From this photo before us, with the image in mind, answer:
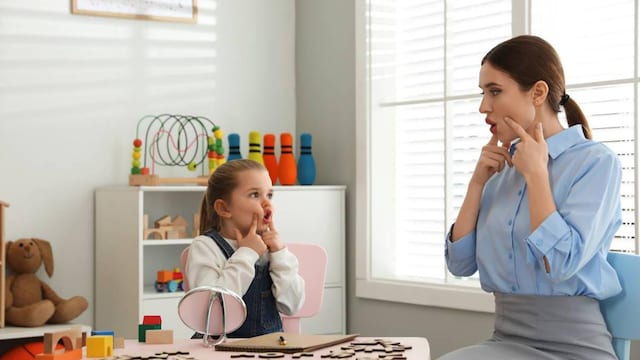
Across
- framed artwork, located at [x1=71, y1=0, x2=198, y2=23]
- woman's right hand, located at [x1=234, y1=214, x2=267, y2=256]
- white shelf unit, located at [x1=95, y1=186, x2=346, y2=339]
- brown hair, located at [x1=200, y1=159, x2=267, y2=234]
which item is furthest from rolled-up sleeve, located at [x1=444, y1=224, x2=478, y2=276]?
framed artwork, located at [x1=71, y1=0, x2=198, y2=23]

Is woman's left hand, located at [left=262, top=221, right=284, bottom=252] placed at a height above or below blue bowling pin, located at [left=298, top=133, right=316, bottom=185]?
below

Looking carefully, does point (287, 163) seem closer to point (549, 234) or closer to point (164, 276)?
point (164, 276)

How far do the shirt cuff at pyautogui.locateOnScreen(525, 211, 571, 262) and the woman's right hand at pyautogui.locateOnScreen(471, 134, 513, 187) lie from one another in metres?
0.27

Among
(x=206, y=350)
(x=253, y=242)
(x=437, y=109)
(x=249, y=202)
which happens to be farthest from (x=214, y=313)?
(x=437, y=109)

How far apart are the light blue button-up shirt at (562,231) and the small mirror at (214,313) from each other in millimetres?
566

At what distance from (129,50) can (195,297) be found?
2.21 meters

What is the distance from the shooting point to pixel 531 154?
84.0 inches

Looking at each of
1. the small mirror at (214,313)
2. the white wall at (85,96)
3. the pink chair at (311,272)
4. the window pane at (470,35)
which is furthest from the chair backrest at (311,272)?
the white wall at (85,96)

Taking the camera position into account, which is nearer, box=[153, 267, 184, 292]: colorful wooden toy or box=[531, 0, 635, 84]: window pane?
box=[531, 0, 635, 84]: window pane

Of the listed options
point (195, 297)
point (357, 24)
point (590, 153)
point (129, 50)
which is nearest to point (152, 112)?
point (129, 50)

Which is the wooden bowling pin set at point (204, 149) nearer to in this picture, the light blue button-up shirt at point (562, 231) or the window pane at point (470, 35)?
the window pane at point (470, 35)

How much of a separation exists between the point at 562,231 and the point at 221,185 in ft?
3.36

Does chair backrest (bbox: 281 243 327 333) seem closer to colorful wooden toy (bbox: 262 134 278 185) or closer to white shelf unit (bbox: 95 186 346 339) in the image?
white shelf unit (bbox: 95 186 346 339)

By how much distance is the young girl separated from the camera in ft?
8.21
